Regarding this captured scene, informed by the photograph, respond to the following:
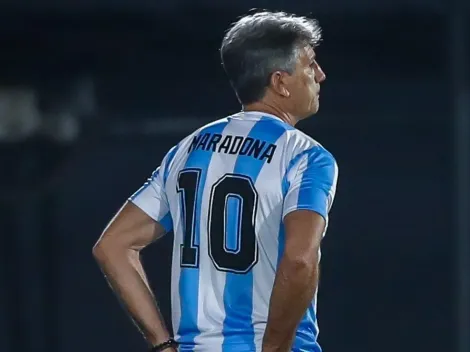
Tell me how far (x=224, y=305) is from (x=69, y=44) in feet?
11.8

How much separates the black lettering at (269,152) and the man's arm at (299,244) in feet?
0.13

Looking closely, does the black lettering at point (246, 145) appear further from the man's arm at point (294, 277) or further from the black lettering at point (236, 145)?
the man's arm at point (294, 277)

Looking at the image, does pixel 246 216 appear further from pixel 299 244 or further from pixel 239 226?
pixel 299 244

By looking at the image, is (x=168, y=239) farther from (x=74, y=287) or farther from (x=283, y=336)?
(x=283, y=336)

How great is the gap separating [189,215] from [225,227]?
8 cm

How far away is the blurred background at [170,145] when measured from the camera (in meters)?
5.19

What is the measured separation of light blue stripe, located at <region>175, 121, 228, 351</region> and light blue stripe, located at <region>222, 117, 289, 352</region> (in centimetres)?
5

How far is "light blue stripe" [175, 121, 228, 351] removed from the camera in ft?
6.48

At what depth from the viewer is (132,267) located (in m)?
2.05

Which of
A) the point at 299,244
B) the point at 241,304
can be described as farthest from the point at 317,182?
the point at 241,304

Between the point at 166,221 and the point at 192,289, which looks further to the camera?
the point at 166,221

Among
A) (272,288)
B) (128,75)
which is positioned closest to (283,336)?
(272,288)

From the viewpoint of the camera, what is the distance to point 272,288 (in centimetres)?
189

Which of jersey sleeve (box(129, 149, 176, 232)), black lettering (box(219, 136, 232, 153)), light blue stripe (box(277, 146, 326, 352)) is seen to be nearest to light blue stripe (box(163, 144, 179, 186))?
jersey sleeve (box(129, 149, 176, 232))
